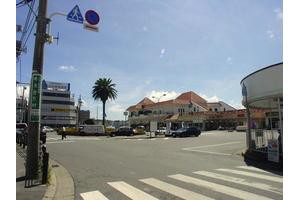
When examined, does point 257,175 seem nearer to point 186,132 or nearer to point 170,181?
point 170,181

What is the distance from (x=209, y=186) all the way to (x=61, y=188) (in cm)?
440

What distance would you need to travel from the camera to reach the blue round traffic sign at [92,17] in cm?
1130

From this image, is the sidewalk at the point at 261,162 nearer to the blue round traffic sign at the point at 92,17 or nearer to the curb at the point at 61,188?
the curb at the point at 61,188

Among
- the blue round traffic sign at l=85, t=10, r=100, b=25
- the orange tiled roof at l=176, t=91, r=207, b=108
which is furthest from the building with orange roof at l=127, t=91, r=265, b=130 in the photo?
the blue round traffic sign at l=85, t=10, r=100, b=25

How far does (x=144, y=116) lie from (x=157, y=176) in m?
79.1

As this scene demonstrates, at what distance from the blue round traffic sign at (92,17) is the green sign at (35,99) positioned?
255cm

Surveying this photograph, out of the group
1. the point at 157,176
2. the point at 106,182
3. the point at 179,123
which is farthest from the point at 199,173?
the point at 179,123

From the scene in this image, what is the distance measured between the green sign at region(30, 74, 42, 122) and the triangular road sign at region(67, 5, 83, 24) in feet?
7.31

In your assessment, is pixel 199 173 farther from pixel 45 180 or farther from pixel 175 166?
pixel 45 180

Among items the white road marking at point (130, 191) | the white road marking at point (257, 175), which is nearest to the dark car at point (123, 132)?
the white road marking at point (257, 175)

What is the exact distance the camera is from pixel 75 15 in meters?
11.2

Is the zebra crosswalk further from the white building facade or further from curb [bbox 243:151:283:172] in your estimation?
the white building facade

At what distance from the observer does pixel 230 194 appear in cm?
899

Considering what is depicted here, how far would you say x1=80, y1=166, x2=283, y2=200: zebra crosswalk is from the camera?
29.1ft
